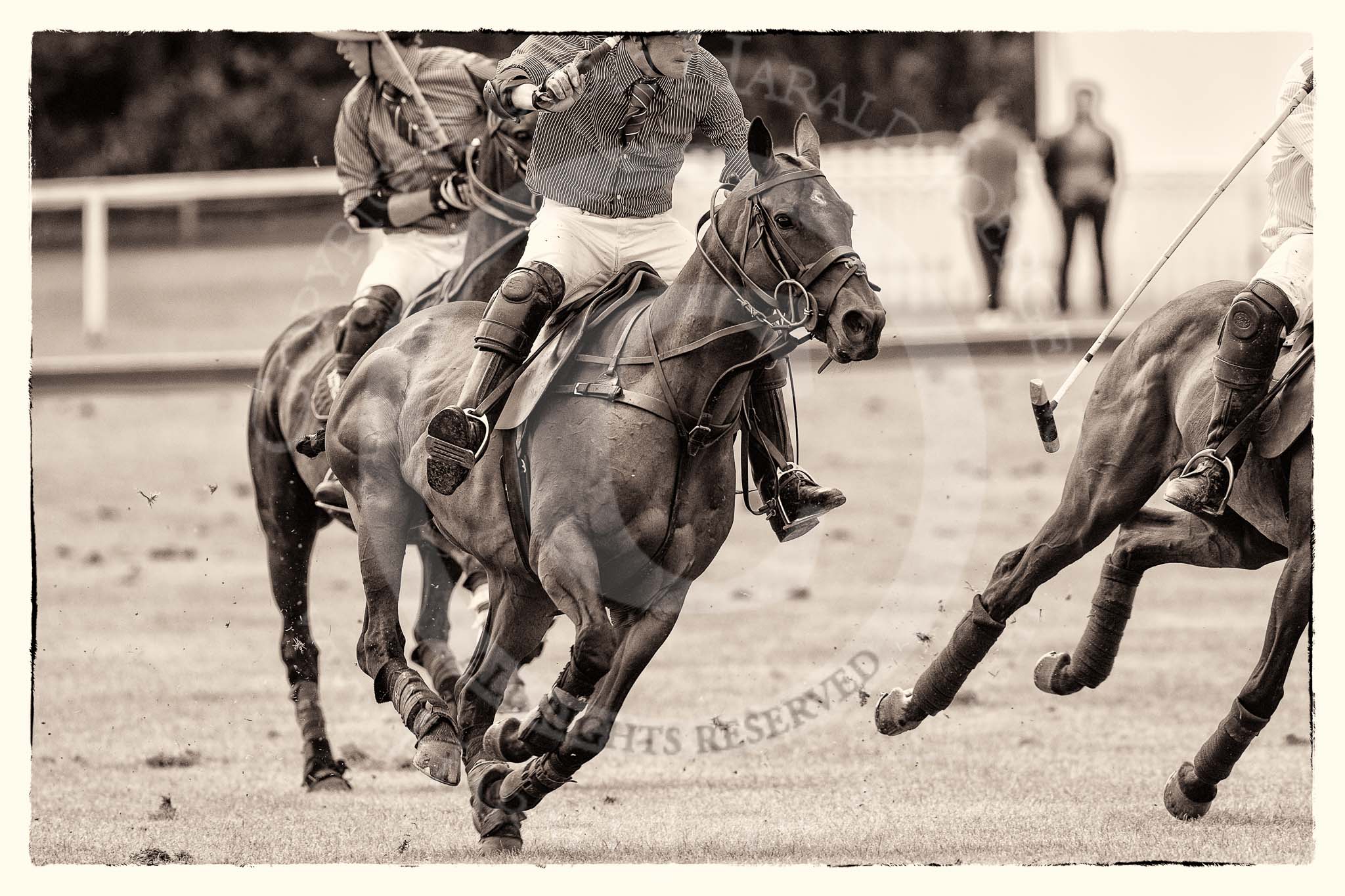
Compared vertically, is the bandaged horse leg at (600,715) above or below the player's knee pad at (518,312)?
below

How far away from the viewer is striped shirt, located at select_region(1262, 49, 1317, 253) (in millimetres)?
7848

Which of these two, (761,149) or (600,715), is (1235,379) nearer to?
(761,149)

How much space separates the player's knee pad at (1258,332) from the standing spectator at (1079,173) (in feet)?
37.5

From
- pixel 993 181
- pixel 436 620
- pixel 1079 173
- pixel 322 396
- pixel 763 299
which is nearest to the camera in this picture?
pixel 763 299

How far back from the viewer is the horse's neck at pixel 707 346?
733 centimetres

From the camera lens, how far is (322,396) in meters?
9.89

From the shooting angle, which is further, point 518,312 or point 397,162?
point 397,162

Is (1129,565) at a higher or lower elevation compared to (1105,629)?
higher

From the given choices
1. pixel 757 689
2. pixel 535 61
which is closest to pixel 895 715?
pixel 535 61

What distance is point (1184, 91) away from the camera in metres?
20.6

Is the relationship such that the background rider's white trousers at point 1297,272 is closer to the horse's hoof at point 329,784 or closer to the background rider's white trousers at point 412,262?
the background rider's white trousers at point 412,262

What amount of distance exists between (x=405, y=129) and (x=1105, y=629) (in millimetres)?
4170

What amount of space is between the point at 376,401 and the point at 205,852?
2070 millimetres

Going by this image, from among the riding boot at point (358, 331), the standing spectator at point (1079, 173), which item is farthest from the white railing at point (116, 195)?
the riding boot at point (358, 331)
